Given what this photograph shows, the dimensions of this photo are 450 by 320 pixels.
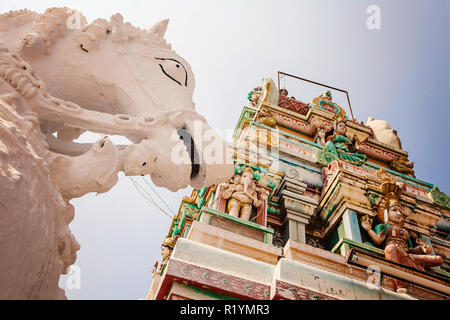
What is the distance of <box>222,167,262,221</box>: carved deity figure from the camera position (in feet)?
15.2

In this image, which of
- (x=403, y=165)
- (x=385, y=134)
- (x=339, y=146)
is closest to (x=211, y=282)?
(x=339, y=146)

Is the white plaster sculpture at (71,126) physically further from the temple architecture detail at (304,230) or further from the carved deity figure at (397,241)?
the carved deity figure at (397,241)

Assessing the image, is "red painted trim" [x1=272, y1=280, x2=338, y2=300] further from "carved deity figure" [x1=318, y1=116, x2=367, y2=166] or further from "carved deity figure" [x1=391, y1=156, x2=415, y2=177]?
"carved deity figure" [x1=391, y1=156, x2=415, y2=177]

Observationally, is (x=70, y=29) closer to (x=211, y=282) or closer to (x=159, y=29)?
(x=159, y=29)

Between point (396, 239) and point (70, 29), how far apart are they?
4.46 metres

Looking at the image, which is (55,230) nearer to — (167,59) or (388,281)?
(167,59)

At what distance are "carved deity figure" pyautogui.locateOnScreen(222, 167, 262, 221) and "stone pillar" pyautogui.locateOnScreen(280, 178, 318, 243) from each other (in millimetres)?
626

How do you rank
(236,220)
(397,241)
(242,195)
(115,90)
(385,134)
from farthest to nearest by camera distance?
1. (385,134)
2. (397,241)
3. (242,195)
4. (236,220)
5. (115,90)

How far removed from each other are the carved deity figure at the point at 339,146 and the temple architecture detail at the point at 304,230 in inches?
1.3

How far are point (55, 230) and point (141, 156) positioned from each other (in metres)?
0.46

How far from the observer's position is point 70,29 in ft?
7.19

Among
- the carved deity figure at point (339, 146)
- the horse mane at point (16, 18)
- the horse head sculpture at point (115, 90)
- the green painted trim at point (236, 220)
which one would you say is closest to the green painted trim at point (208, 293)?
the horse head sculpture at point (115, 90)

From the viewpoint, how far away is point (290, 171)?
6336mm
